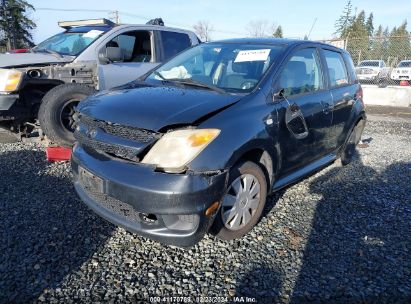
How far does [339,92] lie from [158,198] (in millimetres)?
3015

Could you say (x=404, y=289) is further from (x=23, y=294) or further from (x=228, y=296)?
(x=23, y=294)

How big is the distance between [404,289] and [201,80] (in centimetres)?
247

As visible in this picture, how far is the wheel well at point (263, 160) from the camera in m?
2.94

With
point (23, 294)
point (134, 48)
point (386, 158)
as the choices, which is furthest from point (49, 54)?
point (386, 158)

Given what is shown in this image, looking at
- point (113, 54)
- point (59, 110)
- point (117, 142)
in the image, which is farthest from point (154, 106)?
point (113, 54)

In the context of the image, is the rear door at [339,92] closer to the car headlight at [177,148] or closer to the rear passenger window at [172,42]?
the car headlight at [177,148]

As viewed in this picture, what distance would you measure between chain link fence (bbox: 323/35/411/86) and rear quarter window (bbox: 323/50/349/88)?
991 centimetres

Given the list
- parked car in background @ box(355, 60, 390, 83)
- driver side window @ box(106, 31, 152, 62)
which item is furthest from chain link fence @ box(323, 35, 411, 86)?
driver side window @ box(106, 31, 152, 62)

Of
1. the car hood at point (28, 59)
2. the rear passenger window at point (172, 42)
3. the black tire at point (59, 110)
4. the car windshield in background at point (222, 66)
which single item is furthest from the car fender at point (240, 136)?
the rear passenger window at point (172, 42)

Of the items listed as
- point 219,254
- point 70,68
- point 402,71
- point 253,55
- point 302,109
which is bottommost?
point 219,254

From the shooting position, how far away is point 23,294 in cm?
230

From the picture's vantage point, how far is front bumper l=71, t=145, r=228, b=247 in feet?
Answer: 7.78

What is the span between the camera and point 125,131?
2.61 meters

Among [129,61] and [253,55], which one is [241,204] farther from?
[129,61]
